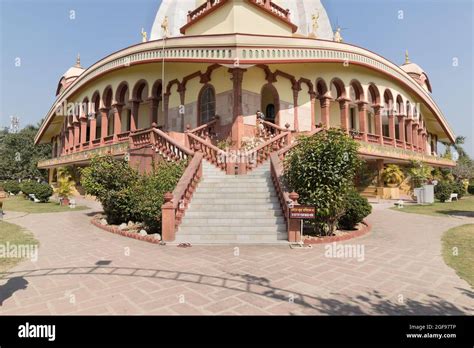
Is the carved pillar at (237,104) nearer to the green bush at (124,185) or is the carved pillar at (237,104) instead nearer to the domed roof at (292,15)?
the green bush at (124,185)

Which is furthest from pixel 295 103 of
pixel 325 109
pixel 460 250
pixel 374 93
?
pixel 460 250

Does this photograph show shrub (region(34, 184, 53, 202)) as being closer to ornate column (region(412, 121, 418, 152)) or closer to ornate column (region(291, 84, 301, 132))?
ornate column (region(291, 84, 301, 132))

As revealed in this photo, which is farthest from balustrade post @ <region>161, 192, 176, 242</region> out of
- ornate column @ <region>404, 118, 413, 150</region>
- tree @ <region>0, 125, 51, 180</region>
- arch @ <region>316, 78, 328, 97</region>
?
tree @ <region>0, 125, 51, 180</region>

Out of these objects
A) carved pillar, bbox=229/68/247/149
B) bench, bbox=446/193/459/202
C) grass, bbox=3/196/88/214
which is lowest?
grass, bbox=3/196/88/214

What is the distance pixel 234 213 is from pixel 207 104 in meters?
9.45

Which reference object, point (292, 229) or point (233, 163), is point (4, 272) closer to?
point (292, 229)

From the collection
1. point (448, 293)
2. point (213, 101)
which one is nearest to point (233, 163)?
point (213, 101)

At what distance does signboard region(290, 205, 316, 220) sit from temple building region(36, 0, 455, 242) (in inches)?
175

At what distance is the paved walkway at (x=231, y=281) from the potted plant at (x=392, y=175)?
11.9 m

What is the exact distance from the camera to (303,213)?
21.8 feet

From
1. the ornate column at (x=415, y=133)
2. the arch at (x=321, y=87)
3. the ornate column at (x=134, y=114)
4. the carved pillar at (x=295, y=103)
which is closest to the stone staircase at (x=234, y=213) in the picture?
the carved pillar at (x=295, y=103)

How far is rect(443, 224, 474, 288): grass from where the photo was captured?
4.95 meters
